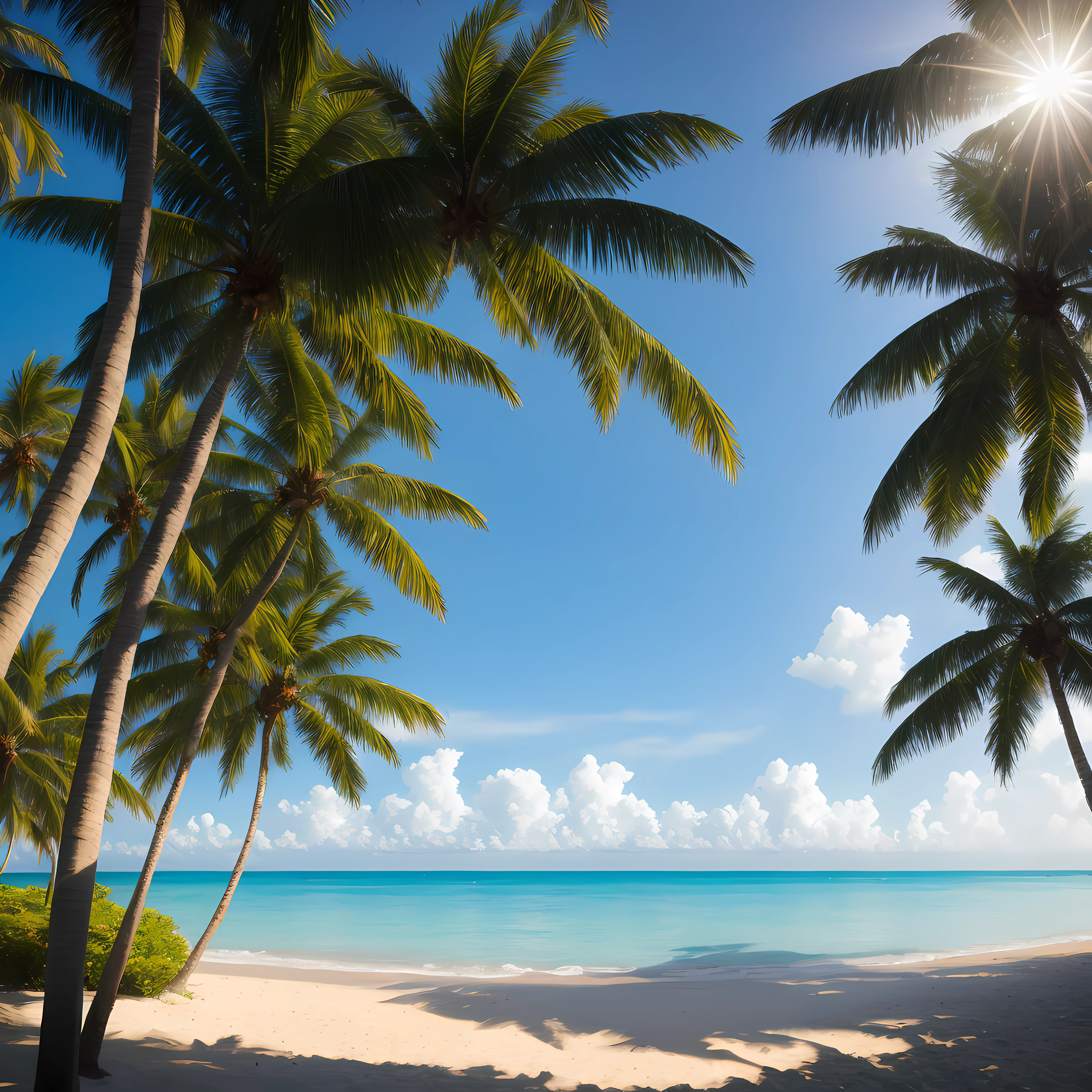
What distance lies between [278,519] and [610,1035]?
915 centimetres

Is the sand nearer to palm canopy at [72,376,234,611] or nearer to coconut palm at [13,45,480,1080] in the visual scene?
coconut palm at [13,45,480,1080]

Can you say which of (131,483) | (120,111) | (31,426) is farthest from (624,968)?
(120,111)

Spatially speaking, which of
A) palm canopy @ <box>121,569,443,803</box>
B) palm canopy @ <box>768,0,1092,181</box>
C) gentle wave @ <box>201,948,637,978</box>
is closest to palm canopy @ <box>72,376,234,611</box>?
palm canopy @ <box>121,569,443,803</box>

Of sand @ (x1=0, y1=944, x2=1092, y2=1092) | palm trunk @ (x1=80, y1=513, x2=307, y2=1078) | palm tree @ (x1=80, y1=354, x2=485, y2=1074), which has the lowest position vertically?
sand @ (x1=0, y1=944, x2=1092, y2=1092)

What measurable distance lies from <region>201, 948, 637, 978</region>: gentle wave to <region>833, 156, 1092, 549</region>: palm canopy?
14.5 m

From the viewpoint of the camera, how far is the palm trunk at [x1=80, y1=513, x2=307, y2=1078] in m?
5.77

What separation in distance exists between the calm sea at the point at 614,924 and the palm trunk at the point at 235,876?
842 cm

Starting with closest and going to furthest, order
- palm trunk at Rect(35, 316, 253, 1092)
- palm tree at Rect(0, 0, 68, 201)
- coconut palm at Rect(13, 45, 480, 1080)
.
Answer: palm trunk at Rect(35, 316, 253, 1092), coconut palm at Rect(13, 45, 480, 1080), palm tree at Rect(0, 0, 68, 201)

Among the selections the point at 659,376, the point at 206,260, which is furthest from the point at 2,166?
the point at 659,376

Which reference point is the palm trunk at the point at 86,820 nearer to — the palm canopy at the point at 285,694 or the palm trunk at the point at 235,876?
the palm canopy at the point at 285,694

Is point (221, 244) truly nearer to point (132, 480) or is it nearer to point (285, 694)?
point (132, 480)

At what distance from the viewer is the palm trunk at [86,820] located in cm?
394

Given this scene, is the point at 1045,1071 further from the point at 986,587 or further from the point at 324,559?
the point at 324,559

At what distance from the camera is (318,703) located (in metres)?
13.9
